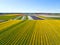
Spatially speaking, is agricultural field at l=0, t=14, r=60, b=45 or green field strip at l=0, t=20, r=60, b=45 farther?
agricultural field at l=0, t=14, r=60, b=45

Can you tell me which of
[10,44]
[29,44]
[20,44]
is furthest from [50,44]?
[10,44]

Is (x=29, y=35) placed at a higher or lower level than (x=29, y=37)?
lower

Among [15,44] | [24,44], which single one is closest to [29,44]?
[24,44]

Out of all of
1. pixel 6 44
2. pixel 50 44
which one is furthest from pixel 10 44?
pixel 50 44

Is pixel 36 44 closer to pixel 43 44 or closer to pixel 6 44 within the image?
pixel 43 44

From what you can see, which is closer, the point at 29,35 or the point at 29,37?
the point at 29,37

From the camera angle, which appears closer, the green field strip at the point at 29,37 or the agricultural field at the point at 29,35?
the green field strip at the point at 29,37

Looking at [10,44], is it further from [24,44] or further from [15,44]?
[24,44]
